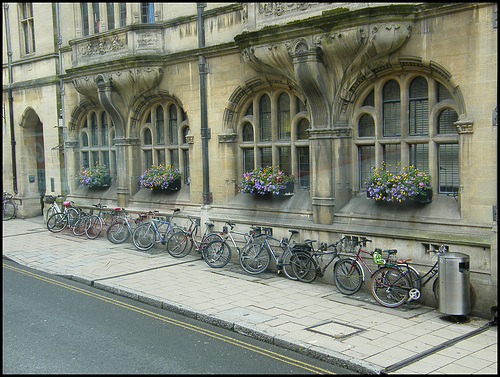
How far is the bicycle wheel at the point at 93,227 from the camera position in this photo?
1612 centimetres

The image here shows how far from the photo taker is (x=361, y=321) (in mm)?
8273

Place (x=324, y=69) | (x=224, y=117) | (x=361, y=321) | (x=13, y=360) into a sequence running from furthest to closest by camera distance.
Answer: (x=224, y=117)
(x=324, y=69)
(x=361, y=321)
(x=13, y=360)

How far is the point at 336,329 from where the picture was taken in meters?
7.89

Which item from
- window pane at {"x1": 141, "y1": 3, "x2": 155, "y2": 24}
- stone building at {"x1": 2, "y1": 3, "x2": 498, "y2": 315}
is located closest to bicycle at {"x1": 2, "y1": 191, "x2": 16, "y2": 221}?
stone building at {"x1": 2, "y1": 3, "x2": 498, "y2": 315}

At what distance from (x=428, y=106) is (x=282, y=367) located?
5447mm

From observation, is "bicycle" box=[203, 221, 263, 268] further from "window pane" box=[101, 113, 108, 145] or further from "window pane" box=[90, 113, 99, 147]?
"window pane" box=[90, 113, 99, 147]

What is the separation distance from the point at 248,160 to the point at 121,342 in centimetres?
654

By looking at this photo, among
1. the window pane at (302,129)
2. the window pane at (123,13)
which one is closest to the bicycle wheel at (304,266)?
the window pane at (302,129)

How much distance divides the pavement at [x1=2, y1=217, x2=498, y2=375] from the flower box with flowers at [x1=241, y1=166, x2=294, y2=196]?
Answer: 1768 mm

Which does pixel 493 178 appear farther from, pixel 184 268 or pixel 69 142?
pixel 69 142

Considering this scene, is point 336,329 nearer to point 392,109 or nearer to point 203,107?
point 392,109

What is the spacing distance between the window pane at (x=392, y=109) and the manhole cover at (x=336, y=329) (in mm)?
3963

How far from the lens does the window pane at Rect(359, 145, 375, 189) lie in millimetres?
10719

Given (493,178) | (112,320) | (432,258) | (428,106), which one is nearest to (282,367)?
(112,320)
